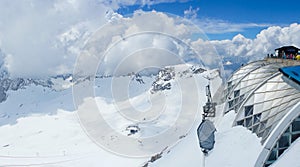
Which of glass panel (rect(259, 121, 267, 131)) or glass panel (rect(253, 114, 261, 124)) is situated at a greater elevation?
glass panel (rect(253, 114, 261, 124))

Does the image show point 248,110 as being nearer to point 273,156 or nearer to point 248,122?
point 248,122

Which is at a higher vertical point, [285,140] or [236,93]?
[236,93]

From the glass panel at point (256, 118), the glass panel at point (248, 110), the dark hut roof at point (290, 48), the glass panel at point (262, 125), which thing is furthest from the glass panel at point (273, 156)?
the dark hut roof at point (290, 48)

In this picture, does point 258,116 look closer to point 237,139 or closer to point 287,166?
point 237,139

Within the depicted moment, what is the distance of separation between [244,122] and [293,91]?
21.8 ft

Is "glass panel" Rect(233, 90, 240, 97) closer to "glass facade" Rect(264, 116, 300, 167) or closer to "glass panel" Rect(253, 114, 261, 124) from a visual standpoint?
"glass panel" Rect(253, 114, 261, 124)

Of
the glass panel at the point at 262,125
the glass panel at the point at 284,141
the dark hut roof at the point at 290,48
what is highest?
the dark hut roof at the point at 290,48

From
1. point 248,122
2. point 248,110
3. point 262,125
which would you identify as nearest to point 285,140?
point 262,125

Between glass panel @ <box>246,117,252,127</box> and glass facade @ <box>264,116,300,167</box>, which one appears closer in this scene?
glass facade @ <box>264,116,300,167</box>

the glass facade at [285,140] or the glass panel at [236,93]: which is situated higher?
the glass panel at [236,93]

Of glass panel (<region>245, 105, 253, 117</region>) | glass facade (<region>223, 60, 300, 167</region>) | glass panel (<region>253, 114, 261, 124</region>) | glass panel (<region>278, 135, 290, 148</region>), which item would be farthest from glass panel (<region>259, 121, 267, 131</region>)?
glass panel (<region>278, 135, 290, 148</region>)

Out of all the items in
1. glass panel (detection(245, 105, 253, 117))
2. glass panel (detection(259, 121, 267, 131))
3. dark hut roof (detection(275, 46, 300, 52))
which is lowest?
glass panel (detection(259, 121, 267, 131))

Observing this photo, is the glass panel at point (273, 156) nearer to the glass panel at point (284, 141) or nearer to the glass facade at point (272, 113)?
the glass facade at point (272, 113)

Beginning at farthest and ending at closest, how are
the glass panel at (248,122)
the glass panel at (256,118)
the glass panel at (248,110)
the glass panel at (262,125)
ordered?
the glass panel at (248,110)
the glass panel at (248,122)
the glass panel at (256,118)
the glass panel at (262,125)
